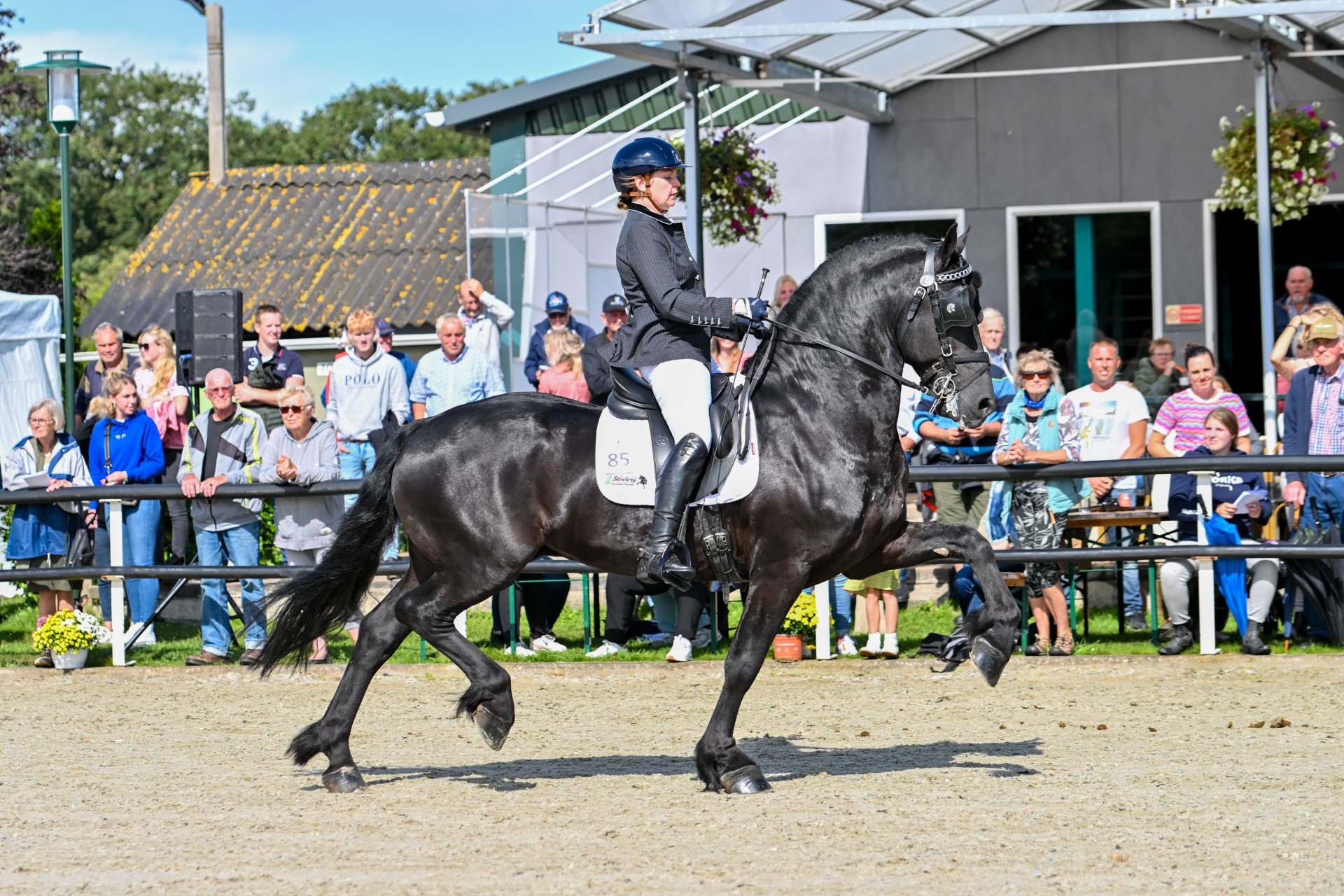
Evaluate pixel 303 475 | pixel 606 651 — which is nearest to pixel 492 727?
pixel 606 651

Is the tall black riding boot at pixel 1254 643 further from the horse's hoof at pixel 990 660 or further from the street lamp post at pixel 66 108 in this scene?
the street lamp post at pixel 66 108

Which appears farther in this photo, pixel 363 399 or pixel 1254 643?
pixel 363 399

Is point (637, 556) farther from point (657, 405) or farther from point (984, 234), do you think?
point (984, 234)

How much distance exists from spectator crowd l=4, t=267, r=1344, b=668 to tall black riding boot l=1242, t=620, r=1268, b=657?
1cm

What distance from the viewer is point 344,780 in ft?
22.8

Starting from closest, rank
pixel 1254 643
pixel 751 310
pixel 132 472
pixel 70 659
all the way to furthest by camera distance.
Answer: pixel 751 310 < pixel 1254 643 < pixel 70 659 < pixel 132 472

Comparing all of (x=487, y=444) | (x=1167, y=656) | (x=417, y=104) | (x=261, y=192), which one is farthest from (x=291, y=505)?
(x=417, y=104)

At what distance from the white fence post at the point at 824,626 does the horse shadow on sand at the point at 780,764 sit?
2.50m

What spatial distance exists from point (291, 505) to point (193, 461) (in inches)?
32.0

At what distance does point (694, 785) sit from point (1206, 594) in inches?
175

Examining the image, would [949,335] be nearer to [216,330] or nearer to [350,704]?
[350,704]

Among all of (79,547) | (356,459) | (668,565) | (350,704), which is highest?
(356,459)

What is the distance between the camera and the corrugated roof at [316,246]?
23156 mm

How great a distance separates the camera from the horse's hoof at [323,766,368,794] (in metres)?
6.93
